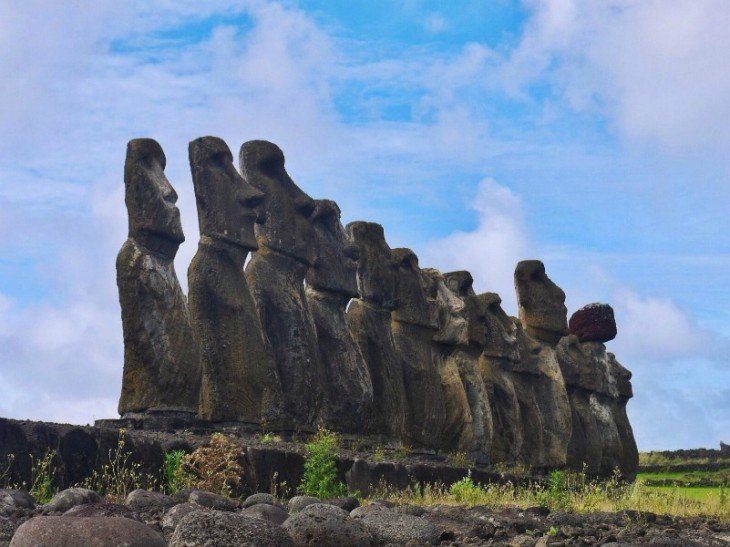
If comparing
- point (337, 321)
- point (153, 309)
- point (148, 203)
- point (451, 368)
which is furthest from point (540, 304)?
point (153, 309)

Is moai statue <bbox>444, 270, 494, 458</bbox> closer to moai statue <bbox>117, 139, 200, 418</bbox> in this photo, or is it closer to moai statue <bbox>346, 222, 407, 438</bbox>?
moai statue <bbox>346, 222, 407, 438</bbox>

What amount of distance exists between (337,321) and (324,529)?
32.2 ft

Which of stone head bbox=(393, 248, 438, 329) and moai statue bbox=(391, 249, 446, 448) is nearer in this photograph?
moai statue bbox=(391, 249, 446, 448)

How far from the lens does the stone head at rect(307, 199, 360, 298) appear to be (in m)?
15.7

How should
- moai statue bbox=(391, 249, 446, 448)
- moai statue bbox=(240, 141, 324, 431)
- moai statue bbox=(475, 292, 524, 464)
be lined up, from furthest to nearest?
moai statue bbox=(475, 292, 524, 464), moai statue bbox=(391, 249, 446, 448), moai statue bbox=(240, 141, 324, 431)

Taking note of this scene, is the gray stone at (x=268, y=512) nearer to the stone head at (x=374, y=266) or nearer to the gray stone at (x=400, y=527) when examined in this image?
the gray stone at (x=400, y=527)

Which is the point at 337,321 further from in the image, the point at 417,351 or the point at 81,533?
the point at 81,533

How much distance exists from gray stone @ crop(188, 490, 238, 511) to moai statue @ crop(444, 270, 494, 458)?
1132 cm

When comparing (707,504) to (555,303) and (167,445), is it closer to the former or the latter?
(167,445)

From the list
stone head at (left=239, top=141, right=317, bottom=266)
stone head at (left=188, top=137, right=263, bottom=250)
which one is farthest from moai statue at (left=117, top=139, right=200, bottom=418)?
stone head at (left=239, top=141, right=317, bottom=266)

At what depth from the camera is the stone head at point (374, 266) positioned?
56.4 feet

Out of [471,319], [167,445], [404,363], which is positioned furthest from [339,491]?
[471,319]

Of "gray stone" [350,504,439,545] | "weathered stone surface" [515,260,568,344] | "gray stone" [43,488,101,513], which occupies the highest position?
"weathered stone surface" [515,260,568,344]

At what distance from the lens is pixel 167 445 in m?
9.44
